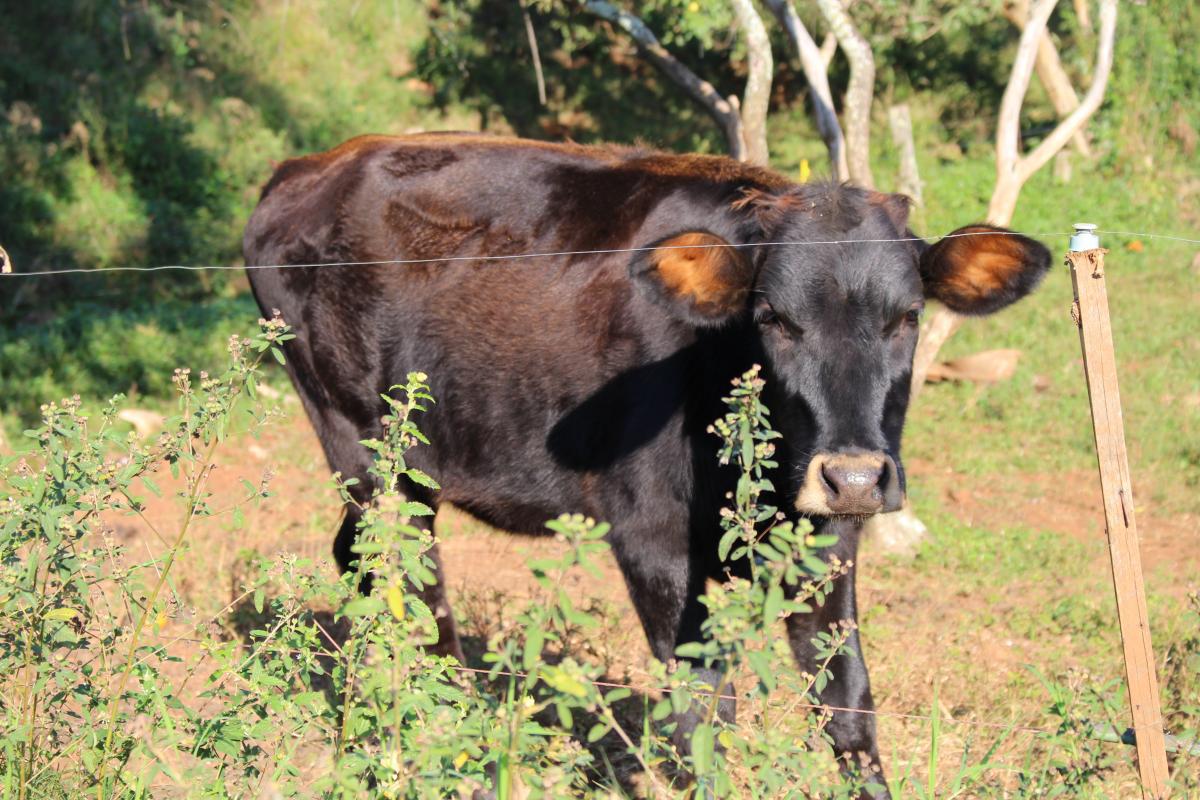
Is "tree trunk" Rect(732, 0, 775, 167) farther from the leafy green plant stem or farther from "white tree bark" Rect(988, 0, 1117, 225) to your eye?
the leafy green plant stem

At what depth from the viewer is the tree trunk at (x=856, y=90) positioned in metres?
6.39

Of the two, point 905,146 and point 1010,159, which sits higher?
point 1010,159

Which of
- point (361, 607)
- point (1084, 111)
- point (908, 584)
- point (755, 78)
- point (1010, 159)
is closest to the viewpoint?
point (361, 607)

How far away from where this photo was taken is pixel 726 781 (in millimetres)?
2496

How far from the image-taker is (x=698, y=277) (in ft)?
13.0

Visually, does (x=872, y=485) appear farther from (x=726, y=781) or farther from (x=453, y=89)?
(x=453, y=89)

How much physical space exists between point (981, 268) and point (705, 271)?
883mm

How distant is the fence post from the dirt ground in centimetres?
75

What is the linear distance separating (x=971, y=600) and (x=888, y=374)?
2517 mm

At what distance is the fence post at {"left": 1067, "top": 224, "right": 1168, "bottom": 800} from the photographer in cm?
334

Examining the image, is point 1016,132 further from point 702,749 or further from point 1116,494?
point 702,749

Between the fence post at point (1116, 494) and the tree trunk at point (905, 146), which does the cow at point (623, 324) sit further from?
the tree trunk at point (905, 146)

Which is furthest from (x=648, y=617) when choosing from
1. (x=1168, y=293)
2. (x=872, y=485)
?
(x=1168, y=293)

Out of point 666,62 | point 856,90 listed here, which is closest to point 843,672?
point 856,90
